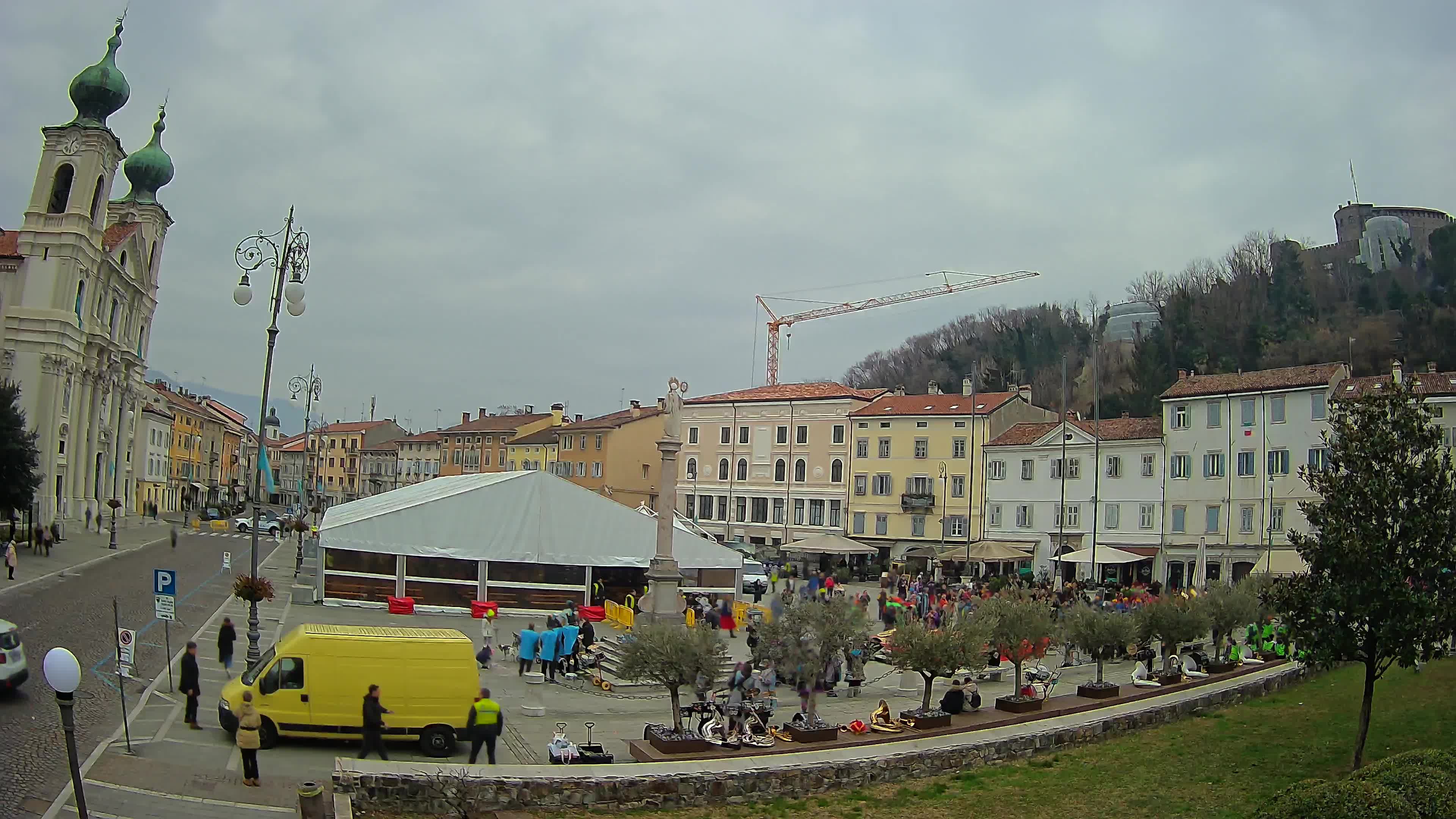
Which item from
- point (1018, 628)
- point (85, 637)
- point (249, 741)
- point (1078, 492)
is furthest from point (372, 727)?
point (1078, 492)

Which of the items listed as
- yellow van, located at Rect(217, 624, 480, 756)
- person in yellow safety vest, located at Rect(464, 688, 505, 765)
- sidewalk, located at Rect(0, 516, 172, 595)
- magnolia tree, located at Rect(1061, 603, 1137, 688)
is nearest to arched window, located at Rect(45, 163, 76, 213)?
sidewalk, located at Rect(0, 516, 172, 595)

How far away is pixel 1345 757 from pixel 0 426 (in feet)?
151

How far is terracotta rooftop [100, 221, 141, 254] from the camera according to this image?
71625 mm

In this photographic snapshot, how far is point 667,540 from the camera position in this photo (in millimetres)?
27703

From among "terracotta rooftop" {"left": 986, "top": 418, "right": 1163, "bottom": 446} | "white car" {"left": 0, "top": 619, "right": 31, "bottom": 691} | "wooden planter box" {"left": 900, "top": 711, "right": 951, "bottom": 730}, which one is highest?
"terracotta rooftop" {"left": 986, "top": 418, "right": 1163, "bottom": 446}

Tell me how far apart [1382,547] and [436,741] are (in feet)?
44.6

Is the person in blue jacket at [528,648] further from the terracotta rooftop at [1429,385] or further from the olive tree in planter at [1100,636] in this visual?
the terracotta rooftop at [1429,385]

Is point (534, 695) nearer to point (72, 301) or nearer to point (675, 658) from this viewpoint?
point (675, 658)

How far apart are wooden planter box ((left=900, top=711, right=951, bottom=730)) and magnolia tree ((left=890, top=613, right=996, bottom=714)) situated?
25cm

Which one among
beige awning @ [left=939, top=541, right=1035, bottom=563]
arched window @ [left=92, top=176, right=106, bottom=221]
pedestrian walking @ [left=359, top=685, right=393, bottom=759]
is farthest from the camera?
arched window @ [left=92, top=176, right=106, bottom=221]

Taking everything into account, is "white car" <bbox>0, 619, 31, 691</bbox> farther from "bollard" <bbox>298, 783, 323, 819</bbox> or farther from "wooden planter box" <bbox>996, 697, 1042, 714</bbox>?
"wooden planter box" <bbox>996, 697, 1042, 714</bbox>

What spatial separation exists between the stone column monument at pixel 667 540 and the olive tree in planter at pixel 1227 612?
12754 millimetres

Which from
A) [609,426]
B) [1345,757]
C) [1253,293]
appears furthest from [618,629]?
[1253,293]

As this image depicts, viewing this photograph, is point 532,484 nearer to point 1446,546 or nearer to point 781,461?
point 1446,546
